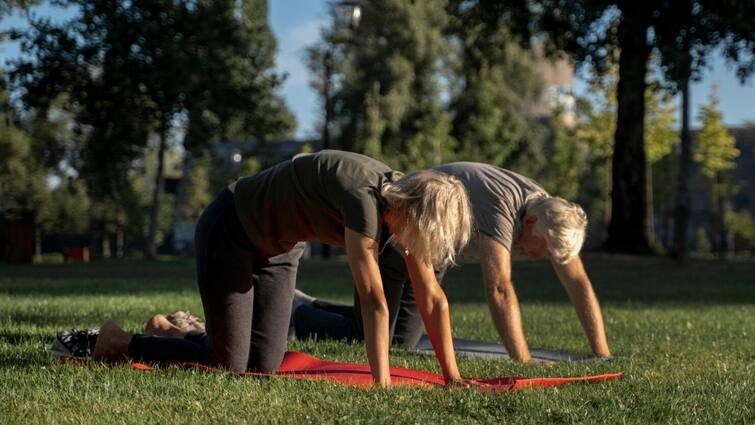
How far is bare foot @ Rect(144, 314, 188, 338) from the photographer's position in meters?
7.66

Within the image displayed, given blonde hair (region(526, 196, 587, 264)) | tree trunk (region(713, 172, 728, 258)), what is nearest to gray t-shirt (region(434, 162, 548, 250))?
blonde hair (region(526, 196, 587, 264))

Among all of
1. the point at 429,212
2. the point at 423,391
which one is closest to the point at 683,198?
the point at 423,391

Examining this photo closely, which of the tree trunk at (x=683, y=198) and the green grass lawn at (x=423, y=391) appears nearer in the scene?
the green grass lawn at (x=423, y=391)

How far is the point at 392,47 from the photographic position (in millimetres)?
62250

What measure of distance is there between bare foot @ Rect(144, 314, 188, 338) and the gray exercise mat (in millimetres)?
1959

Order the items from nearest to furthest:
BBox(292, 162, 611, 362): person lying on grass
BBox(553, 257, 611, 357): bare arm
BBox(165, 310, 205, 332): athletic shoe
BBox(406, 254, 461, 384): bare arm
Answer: BBox(406, 254, 461, 384): bare arm < BBox(292, 162, 611, 362): person lying on grass < BBox(165, 310, 205, 332): athletic shoe < BBox(553, 257, 611, 357): bare arm

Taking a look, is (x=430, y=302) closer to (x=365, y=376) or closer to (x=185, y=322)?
(x=365, y=376)

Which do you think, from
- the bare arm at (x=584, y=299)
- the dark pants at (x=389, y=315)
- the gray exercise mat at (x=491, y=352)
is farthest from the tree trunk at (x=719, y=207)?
the bare arm at (x=584, y=299)

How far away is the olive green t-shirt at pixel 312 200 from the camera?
5.52m

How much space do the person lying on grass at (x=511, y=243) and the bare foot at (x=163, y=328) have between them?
5.17 feet

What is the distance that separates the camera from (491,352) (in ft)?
27.9

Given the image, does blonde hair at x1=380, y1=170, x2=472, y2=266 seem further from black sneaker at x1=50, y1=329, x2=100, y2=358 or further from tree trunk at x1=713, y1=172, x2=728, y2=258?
tree trunk at x1=713, y1=172, x2=728, y2=258

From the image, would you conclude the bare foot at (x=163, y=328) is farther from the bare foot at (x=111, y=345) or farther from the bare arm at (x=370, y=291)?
the bare arm at (x=370, y=291)

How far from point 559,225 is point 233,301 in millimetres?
2252
